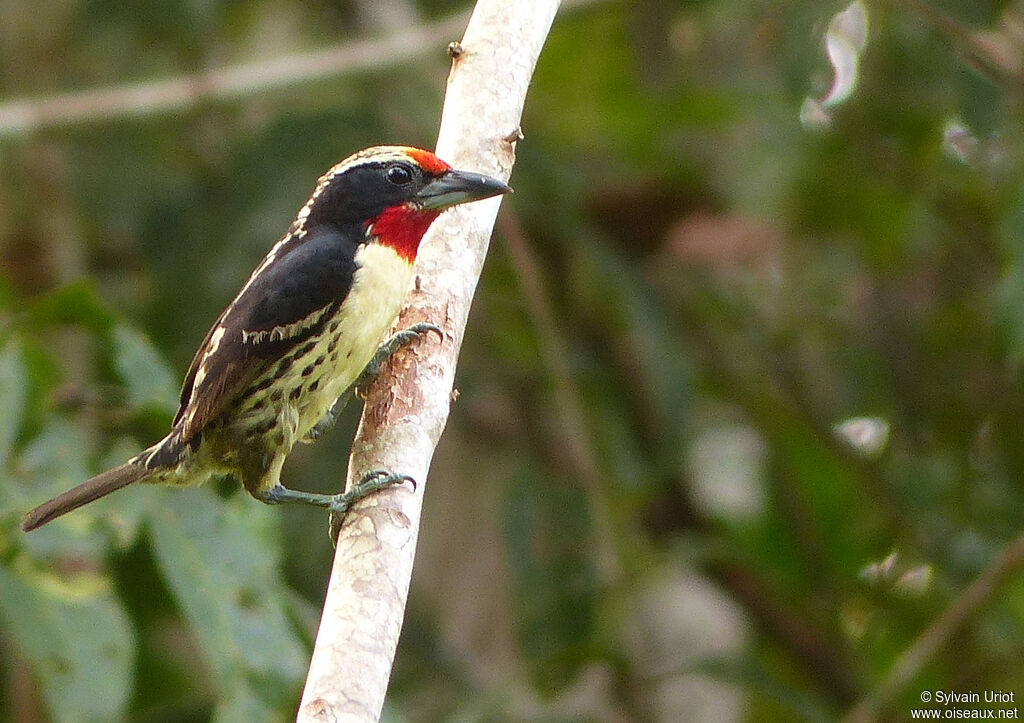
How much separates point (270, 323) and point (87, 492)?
0.56m

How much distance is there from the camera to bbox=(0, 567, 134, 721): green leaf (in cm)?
288

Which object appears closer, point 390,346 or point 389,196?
point 390,346

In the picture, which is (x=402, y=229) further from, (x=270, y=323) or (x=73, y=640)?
(x=73, y=640)

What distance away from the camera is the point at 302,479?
4.63 metres

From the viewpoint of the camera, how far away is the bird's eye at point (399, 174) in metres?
3.12

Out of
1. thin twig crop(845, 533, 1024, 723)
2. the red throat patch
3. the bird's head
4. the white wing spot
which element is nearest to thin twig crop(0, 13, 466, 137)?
the bird's head

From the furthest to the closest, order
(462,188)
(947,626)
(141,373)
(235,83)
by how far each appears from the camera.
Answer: (235,83) → (947,626) → (141,373) → (462,188)

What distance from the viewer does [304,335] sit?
3.00 m

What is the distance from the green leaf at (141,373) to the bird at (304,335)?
0.07m

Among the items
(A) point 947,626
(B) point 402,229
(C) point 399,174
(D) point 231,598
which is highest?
(C) point 399,174

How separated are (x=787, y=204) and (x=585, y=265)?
34.3 inches

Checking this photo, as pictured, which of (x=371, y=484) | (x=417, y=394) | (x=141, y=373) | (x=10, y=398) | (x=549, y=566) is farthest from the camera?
(x=549, y=566)

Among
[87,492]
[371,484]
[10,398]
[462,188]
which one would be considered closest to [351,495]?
[371,484]

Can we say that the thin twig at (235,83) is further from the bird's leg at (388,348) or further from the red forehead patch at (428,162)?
the bird's leg at (388,348)
